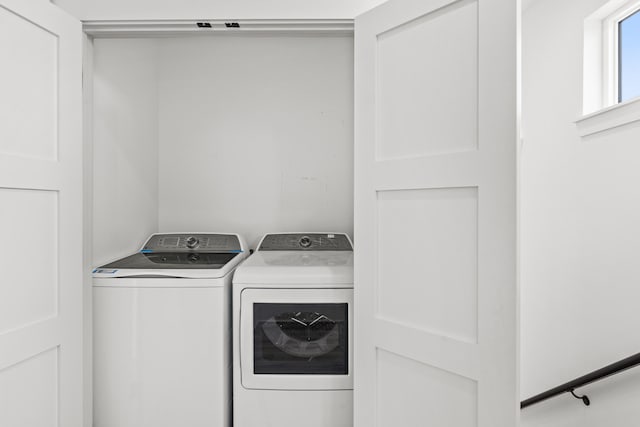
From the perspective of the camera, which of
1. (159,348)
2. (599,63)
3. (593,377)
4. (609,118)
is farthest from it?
(599,63)

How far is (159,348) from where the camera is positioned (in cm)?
167

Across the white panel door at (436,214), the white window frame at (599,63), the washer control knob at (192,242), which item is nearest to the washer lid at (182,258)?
the washer control knob at (192,242)

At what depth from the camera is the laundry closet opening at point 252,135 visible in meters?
2.55

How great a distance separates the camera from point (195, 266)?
179cm

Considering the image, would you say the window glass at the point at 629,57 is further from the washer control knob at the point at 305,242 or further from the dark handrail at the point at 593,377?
the washer control knob at the point at 305,242

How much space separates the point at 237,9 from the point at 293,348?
57.3 inches

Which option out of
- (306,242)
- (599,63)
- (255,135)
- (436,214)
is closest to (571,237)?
(599,63)

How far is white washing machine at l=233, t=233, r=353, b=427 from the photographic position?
171 centimetres

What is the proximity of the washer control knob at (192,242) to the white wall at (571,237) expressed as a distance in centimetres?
217

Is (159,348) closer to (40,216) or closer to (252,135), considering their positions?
(40,216)

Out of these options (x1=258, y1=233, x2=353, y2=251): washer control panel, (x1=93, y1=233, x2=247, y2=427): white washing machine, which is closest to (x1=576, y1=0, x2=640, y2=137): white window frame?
(x1=258, y1=233, x2=353, y2=251): washer control panel

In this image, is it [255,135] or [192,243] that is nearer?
[192,243]

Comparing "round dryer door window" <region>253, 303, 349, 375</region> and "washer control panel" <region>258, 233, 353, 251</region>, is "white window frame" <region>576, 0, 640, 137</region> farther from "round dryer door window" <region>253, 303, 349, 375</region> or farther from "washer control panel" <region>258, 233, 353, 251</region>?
"round dryer door window" <region>253, 303, 349, 375</region>

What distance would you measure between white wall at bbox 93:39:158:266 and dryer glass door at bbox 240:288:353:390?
81 centimetres
